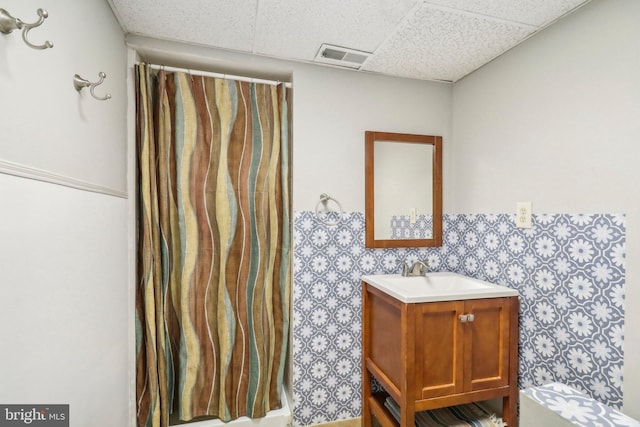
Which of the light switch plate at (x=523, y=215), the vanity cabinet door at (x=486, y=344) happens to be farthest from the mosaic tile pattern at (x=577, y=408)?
the light switch plate at (x=523, y=215)

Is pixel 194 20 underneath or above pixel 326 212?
above

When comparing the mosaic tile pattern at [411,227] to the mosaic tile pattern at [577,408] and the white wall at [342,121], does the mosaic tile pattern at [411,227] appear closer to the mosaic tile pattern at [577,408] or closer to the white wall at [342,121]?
the white wall at [342,121]

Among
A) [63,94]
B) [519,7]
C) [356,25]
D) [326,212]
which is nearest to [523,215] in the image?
[519,7]

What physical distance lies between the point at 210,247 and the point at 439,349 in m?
1.31

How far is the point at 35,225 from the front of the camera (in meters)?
0.74

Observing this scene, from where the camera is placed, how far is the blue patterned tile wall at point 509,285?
1.17 m

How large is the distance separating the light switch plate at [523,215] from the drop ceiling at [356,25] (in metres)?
0.84

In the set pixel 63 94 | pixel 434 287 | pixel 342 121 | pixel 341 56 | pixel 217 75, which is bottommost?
pixel 434 287

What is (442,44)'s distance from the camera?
60.9 inches

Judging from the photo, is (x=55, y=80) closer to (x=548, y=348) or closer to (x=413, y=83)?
(x=413, y=83)

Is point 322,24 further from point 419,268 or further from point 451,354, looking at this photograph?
point 451,354

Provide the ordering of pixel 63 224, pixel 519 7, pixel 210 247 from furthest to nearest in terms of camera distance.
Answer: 1. pixel 210 247
2. pixel 519 7
3. pixel 63 224

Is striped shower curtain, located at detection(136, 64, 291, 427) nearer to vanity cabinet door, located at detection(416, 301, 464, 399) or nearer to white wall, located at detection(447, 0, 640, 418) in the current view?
vanity cabinet door, located at detection(416, 301, 464, 399)

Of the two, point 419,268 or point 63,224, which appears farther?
point 419,268
